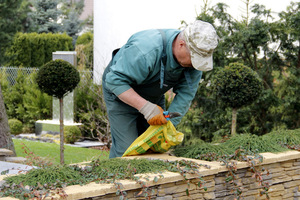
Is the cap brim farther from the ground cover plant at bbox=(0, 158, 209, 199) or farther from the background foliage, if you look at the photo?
the background foliage

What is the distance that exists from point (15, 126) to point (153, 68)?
9.39 metres

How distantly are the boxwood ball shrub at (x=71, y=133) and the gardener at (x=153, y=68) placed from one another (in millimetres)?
6543

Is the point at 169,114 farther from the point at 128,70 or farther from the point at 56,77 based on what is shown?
the point at 56,77

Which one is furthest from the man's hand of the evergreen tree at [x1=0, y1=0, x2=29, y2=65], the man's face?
the evergreen tree at [x1=0, y1=0, x2=29, y2=65]

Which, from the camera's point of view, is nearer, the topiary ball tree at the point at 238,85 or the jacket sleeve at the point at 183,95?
the jacket sleeve at the point at 183,95

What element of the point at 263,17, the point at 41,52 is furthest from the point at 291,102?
the point at 41,52

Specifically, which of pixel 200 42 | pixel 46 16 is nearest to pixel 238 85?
pixel 200 42

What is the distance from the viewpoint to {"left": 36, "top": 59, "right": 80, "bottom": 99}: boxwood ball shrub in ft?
21.3

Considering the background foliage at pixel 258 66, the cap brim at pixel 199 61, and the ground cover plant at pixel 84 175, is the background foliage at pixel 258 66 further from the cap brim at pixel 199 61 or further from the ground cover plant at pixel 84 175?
the ground cover plant at pixel 84 175

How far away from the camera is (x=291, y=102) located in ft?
23.7

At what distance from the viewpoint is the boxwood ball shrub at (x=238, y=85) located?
5.65 meters

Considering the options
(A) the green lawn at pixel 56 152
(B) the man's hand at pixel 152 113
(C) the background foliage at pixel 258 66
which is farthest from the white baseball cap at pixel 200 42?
(A) the green lawn at pixel 56 152

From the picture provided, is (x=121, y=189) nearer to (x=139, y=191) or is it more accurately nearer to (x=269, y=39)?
(x=139, y=191)

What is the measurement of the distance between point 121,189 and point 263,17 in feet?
19.4
